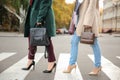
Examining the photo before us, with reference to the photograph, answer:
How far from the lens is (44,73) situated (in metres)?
7.96

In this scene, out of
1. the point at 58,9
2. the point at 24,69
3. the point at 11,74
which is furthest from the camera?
the point at 58,9

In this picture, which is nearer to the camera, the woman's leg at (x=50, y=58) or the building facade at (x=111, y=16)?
the woman's leg at (x=50, y=58)

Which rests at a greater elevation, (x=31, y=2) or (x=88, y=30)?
(x=31, y=2)

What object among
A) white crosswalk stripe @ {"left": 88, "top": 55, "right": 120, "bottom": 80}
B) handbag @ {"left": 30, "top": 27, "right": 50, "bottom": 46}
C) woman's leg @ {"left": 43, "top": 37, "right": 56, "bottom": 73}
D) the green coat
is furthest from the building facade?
handbag @ {"left": 30, "top": 27, "right": 50, "bottom": 46}

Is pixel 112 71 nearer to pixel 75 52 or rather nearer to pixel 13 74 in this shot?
pixel 75 52

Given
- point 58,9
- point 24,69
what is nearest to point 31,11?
point 24,69

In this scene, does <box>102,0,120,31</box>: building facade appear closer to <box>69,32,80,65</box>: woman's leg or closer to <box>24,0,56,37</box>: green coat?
<box>24,0,56,37</box>: green coat

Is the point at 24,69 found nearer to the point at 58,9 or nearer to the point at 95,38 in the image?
the point at 95,38

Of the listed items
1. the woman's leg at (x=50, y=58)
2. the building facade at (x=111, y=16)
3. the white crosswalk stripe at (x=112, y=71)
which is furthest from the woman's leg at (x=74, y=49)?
the building facade at (x=111, y=16)

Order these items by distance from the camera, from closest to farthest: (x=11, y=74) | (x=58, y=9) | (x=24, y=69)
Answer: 1. (x=11, y=74)
2. (x=24, y=69)
3. (x=58, y=9)

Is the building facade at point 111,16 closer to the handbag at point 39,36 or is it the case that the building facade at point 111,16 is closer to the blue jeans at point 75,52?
the blue jeans at point 75,52

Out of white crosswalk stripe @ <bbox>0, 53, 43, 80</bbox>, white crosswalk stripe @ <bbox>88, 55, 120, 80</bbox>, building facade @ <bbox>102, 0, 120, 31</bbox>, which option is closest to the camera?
white crosswalk stripe @ <bbox>0, 53, 43, 80</bbox>

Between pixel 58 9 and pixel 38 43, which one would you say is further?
pixel 58 9

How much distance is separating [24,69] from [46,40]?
90cm
